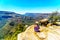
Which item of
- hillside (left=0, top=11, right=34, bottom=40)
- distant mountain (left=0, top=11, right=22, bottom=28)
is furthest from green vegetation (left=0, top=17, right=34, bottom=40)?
distant mountain (left=0, top=11, right=22, bottom=28)

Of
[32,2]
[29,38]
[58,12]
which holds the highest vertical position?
[32,2]

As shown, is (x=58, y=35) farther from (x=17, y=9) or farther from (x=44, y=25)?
(x=17, y=9)

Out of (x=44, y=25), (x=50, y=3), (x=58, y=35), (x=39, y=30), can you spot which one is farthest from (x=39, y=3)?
(x=58, y=35)

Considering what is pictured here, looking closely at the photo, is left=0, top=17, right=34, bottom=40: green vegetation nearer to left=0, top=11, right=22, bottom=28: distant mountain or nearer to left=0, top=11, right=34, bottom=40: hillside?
left=0, top=11, right=34, bottom=40: hillside

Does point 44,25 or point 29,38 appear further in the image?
point 44,25

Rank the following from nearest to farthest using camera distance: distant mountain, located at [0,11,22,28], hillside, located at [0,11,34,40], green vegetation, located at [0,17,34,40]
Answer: green vegetation, located at [0,17,34,40] → hillside, located at [0,11,34,40] → distant mountain, located at [0,11,22,28]

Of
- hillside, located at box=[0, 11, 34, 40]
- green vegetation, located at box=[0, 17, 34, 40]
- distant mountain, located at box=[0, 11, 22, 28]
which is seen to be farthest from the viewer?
distant mountain, located at box=[0, 11, 22, 28]

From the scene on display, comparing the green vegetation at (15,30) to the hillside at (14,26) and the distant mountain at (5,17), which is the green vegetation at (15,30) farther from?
the distant mountain at (5,17)

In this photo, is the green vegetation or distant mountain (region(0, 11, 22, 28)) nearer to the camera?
the green vegetation

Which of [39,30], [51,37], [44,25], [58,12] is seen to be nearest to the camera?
[51,37]

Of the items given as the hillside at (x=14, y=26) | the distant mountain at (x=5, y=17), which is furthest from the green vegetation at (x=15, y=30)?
the distant mountain at (x=5, y=17)

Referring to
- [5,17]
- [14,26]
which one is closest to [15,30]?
[14,26]
